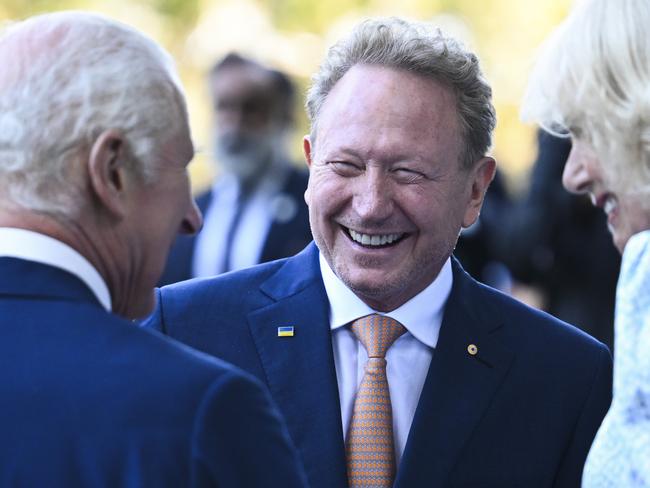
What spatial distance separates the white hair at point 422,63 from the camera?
2945mm

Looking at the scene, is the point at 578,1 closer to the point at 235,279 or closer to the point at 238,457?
the point at 235,279

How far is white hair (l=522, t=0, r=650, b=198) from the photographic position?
2.64m

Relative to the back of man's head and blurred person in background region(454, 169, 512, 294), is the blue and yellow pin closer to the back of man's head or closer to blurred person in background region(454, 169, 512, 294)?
the back of man's head

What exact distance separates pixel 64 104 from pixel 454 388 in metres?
1.32

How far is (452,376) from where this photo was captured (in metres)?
2.87

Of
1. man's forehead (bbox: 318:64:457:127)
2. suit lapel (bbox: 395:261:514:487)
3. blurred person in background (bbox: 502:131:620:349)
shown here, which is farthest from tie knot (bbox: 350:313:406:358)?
blurred person in background (bbox: 502:131:620:349)

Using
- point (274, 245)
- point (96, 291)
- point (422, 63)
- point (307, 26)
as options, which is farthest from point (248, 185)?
point (307, 26)

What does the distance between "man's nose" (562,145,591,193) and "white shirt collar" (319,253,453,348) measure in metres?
0.42

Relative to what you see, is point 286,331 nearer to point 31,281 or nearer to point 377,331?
point 377,331

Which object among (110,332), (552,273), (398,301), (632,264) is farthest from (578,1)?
(552,273)

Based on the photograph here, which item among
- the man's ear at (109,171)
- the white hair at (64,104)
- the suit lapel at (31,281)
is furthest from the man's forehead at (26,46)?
the suit lapel at (31,281)

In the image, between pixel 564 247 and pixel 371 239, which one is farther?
pixel 564 247

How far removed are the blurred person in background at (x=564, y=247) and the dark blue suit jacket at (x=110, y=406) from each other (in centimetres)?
369

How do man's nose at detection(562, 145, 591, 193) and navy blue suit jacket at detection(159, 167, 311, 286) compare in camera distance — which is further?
navy blue suit jacket at detection(159, 167, 311, 286)
